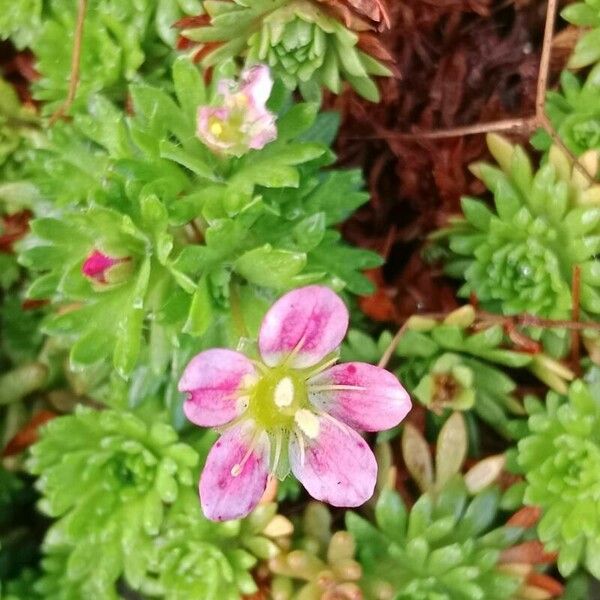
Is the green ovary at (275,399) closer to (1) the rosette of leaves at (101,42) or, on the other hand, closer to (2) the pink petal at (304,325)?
(2) the pink petal at (304,325)

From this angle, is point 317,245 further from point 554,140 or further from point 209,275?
point 554,140

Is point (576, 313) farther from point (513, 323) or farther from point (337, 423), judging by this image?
point (337, 423)

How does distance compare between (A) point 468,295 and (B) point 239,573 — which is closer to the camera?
(B) point 239,573

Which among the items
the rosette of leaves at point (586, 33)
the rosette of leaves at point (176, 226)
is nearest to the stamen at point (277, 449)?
the rosette of leaves at point (176, 226)

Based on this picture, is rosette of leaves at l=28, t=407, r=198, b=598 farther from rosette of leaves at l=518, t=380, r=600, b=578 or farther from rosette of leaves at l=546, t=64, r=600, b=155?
rosette of leaves at l=546, t=64, r=600, b=155

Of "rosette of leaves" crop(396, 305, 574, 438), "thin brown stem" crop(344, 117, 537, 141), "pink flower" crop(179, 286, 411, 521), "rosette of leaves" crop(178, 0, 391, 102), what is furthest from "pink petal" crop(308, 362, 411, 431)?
"thin brown stem" crop(344, 117, 537, 141)

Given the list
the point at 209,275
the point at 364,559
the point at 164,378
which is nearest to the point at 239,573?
the point at 364,559

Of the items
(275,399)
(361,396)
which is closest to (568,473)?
(361,396)
